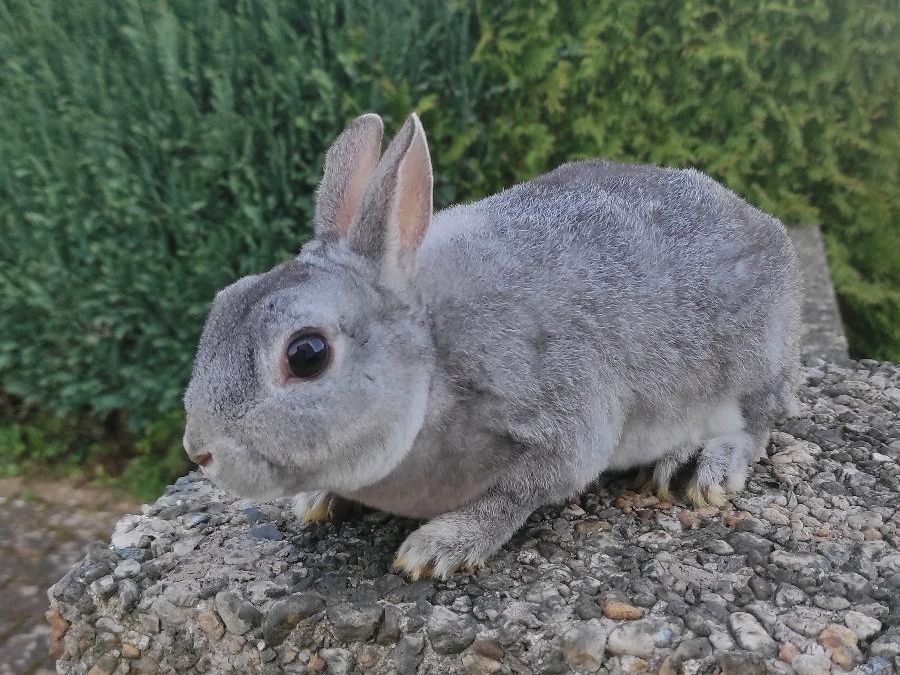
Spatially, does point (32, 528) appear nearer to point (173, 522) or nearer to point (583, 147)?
point (173, 522)

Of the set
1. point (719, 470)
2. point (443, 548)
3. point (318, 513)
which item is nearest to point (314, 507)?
point (318, 513)

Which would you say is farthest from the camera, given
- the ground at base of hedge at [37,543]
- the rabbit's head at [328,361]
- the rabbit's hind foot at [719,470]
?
the ground at base of hedge at [37,543]

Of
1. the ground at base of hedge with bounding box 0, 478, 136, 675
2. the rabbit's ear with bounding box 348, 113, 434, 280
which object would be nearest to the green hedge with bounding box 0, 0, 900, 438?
the ground at base of hedge with bounding box 0, 478, 136, 675

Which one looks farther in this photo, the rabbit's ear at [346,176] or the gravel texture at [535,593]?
the rabbit's ear at [346,176]

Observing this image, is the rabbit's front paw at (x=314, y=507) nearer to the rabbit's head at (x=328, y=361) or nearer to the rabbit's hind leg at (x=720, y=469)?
the rabbit's head at (x=328, y=361)

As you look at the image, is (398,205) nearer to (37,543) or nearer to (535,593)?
(535,593)

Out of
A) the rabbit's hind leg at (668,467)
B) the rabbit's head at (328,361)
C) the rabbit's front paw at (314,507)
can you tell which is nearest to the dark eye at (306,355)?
the rabbit's head at (328,361)

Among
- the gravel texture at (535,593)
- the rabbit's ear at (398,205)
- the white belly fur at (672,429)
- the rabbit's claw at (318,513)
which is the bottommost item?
the gravel texture at (535,593)

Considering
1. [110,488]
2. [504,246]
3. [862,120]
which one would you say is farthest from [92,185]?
[862,120]

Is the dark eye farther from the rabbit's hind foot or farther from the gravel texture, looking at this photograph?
the rabbit's hind foot
